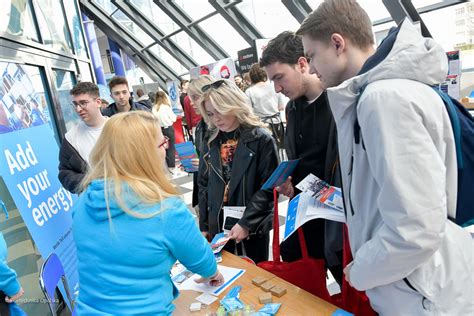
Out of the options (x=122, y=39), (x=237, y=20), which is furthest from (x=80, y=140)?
(x=122, y=39)

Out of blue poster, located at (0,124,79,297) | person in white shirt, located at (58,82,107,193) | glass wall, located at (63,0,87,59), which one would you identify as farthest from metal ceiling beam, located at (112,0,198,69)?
blue poster, located at (0,124,79,297)

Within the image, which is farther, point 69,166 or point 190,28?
point 190,28

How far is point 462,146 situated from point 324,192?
45 cm

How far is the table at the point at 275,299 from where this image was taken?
3.36 ft

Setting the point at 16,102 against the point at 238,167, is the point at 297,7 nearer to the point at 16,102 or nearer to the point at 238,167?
the point at 16,102

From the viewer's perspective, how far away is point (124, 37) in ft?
36.0

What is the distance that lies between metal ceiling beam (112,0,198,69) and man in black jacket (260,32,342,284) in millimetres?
8845

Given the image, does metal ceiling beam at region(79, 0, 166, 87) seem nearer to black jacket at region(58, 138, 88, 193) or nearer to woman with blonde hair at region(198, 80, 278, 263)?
black jacket at region(58, 138, 88, 193)

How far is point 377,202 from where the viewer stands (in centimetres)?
74

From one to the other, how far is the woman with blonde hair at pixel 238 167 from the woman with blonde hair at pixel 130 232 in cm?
57

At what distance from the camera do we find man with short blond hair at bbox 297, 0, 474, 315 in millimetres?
672

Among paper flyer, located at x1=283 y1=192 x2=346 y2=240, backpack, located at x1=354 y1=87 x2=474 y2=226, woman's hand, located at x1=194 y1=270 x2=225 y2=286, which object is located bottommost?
woman's hand, located at x1=194 y1=270 x2=225 y2=286

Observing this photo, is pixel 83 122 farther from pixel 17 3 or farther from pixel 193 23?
pixel 193 23

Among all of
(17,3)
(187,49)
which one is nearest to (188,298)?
(17,3)
